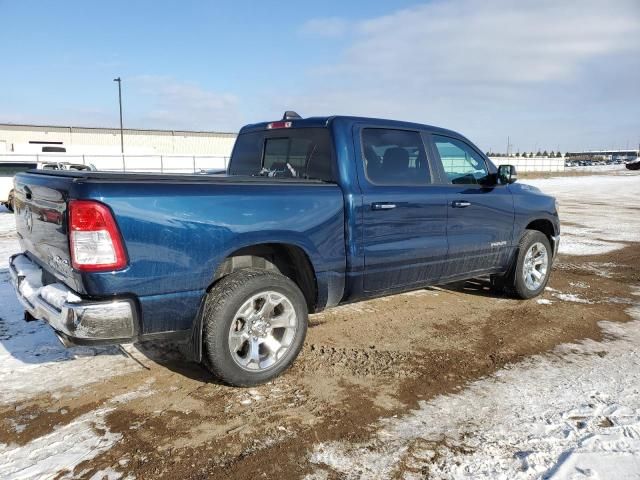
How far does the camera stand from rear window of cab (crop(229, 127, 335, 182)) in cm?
425

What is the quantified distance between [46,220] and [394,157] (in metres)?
2.73

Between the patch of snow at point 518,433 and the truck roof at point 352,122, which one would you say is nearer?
the patch of snow at point 518,433

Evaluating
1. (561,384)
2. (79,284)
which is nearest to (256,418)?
(79,284)

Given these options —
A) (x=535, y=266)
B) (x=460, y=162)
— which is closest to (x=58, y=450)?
(x=460, y=162)

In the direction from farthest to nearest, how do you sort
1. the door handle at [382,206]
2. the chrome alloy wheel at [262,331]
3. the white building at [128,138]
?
the white building at [128,138]
the door handle at [382,206]
the chrome alloy wheel at [262,331]

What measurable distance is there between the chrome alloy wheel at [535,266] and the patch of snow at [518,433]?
194 centimetres

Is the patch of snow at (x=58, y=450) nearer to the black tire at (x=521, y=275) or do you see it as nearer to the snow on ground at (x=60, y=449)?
the snow on ground at (x=60, y=449)

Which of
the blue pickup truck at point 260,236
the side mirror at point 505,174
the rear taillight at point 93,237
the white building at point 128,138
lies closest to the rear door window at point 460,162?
the blue pickup truck at point 260,236

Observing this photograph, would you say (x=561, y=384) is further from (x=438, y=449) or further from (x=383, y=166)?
(x=383, y=166)

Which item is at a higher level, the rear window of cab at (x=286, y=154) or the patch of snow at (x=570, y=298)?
the rear window of cab at (x=286, y=154)

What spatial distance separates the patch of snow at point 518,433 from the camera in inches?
106

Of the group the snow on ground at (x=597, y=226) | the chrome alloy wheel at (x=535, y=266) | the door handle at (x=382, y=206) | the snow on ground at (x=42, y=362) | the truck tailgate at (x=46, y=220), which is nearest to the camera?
the truck tailgate at (x=46, y=220)

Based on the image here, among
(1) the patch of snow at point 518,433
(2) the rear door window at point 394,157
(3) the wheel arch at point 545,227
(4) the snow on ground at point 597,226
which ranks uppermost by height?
(2) the rear door window at point 394,157

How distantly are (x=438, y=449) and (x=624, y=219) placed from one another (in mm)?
13644
